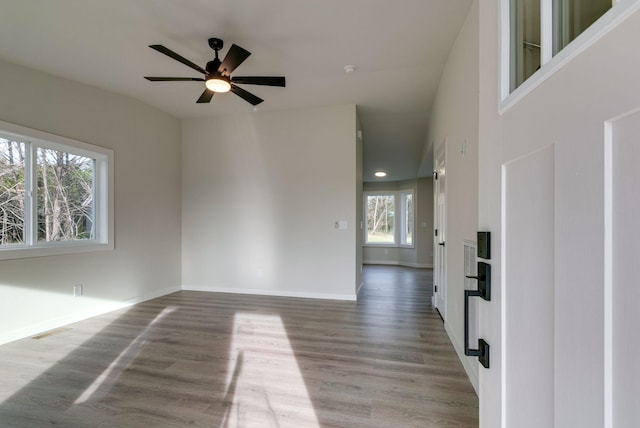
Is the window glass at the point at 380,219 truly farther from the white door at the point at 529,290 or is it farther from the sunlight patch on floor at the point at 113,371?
the white door at the point at 529,290

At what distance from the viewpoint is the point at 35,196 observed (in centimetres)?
317

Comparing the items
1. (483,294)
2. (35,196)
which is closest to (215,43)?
(35,196)

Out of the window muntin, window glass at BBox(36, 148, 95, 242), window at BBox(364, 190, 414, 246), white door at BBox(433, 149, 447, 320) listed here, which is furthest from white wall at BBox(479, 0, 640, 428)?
the window muntin

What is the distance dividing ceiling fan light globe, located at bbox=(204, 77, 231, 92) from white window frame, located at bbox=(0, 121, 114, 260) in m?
1.93

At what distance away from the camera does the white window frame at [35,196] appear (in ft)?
9.82

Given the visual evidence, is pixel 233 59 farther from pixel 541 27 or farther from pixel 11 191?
pixel 11 191

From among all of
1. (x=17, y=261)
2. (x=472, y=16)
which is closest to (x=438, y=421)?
(x=472, y=16)

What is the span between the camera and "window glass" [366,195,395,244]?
28.8 feet

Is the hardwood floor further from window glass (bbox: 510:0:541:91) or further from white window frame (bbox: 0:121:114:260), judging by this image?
window glass (bbox: 510:0:541:91)

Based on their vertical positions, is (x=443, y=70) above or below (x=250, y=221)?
above

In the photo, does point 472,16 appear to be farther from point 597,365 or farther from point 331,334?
point 331,334

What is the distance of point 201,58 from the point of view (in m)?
3.09

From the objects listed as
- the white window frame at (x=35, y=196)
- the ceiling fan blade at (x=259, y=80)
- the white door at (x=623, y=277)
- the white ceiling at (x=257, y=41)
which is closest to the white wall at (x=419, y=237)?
the white ceiling at (x=257, y=41)

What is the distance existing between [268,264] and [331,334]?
1.92 m
